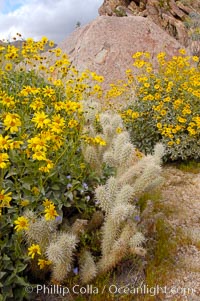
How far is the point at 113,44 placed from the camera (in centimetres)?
744

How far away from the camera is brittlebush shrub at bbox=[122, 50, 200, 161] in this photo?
499 cm

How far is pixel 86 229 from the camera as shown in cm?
291

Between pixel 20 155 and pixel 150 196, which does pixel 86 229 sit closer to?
pixel 20 155

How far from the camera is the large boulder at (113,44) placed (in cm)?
717

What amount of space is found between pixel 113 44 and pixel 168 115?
2800 mm

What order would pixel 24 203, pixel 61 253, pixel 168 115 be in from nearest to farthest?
pixel 61 253 < pixel 24 203 < pixel 168 115

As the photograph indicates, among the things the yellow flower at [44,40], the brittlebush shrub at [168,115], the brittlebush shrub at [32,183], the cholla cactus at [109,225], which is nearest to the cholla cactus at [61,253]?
the cholla cactus at [109,225]

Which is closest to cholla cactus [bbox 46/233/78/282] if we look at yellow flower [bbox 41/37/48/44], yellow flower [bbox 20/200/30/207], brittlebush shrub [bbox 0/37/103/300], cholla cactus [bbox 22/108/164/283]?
cholla cactus [bbox 22/108/164/283]

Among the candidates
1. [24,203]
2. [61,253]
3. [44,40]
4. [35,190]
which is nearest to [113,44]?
[44,40]

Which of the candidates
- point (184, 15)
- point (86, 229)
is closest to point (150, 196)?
point (86, 229)

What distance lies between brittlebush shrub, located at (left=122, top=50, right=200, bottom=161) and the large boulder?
159 centimetres

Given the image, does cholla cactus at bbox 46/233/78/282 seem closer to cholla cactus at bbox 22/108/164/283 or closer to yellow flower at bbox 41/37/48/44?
cholla cactus at bbox 22/108/164/283

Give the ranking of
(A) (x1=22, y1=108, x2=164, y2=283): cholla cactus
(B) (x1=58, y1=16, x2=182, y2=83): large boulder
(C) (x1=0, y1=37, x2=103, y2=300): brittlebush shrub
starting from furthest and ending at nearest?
(B) (x1=58, y1=16, x2=182, y2=83): large boulder → (A) (x1=22, y1=108, x2=164, y2=283): cholla cactus → (C) (x1=0, y1=37, x2=103, y2=300): brittlebush shrub

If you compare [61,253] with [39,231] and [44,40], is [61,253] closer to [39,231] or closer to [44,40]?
[39,231]
